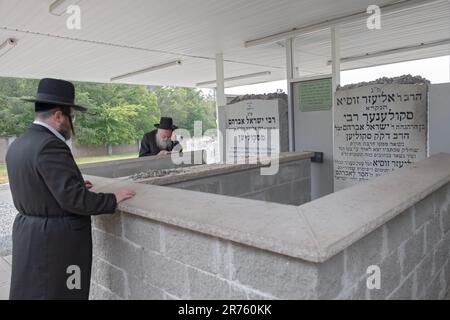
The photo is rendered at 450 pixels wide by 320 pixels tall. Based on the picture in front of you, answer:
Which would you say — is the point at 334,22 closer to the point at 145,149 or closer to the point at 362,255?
the point at 145,149

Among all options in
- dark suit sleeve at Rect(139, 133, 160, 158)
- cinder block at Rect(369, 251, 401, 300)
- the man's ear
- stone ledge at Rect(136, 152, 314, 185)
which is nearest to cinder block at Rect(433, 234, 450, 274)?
cinder block at Rect(369, 251, 401, 300)

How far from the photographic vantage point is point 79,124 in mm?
22969

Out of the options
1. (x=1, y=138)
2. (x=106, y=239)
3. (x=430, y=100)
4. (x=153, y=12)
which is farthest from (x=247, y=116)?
(x=1, y=138)

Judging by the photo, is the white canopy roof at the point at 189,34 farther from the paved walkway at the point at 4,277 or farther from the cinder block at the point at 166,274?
the cinder block at the point at 166,274

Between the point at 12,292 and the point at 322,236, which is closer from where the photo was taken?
the point at 322,236

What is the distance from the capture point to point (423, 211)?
1.98m

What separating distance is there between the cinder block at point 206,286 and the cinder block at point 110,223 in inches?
22.2

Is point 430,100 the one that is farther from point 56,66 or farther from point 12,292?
point 56,66

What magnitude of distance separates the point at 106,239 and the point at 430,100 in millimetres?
3585

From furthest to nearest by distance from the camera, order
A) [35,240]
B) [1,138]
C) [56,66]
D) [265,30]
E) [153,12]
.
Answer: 1. [1,138]
2. [56,66]
3. [265,30]
4. [153,12]
5. [35,240]

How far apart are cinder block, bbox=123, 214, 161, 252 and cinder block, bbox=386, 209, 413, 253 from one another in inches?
39.9

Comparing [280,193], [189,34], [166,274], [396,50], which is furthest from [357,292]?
[396,50]

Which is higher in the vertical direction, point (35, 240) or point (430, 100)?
point (430, 100)

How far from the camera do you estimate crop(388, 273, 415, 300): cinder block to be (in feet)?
5.43
